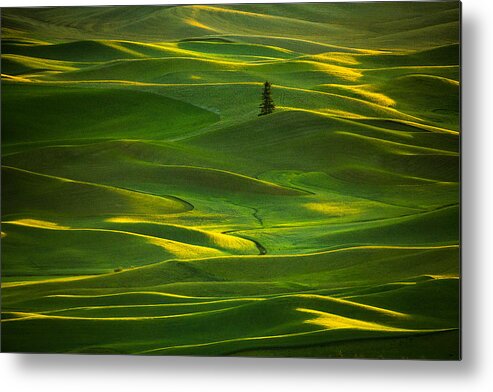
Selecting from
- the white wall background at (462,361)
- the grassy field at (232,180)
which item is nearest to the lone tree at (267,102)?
the grassy field at (232,180)

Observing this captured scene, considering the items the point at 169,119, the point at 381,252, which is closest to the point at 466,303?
the point at 381,252

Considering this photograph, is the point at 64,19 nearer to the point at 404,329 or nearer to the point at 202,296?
the point at 202,296

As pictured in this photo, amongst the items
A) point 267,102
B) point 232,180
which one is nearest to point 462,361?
point 232,180

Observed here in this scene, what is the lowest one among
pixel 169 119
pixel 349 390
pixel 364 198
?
pixel 349 390

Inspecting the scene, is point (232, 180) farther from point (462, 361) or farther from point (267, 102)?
point (462, 361)

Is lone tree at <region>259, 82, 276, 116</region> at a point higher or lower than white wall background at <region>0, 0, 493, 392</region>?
higher

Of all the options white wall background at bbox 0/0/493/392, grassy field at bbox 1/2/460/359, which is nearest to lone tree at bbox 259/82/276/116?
grassy field at bbox 1/2/460/359

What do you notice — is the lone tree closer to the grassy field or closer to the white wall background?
the grassy field
